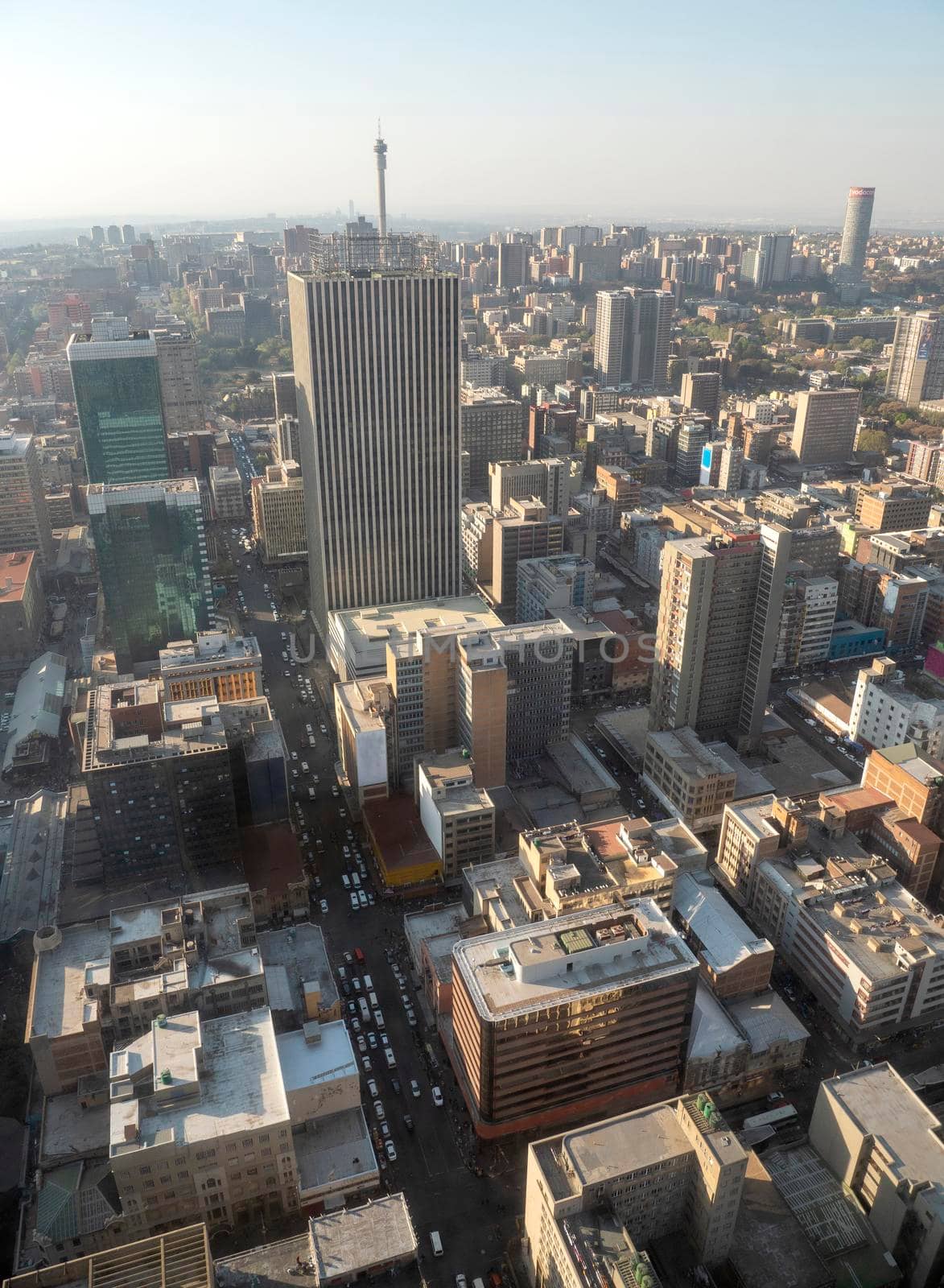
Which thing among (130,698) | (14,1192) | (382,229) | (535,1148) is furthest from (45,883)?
(382,229)

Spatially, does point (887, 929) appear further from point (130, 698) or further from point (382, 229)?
point (382, 229)

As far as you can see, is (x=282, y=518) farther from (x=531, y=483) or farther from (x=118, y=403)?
(x=531, y=483)

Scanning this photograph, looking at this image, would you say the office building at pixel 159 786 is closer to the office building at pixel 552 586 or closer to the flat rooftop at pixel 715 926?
the flat rooftop at pixel 715 926

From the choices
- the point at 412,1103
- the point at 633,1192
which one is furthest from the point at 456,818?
the point at 633,1192

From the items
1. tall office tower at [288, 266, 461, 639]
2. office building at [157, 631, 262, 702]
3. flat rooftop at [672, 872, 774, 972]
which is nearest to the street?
office building at [157, 631, 262, 702]

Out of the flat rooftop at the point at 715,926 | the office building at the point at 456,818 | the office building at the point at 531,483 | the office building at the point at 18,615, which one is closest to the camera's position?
the flat rooftop at the point at 715,926

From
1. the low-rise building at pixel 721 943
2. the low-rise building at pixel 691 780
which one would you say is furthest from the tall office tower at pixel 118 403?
the low-rise building at pixel 721 943
